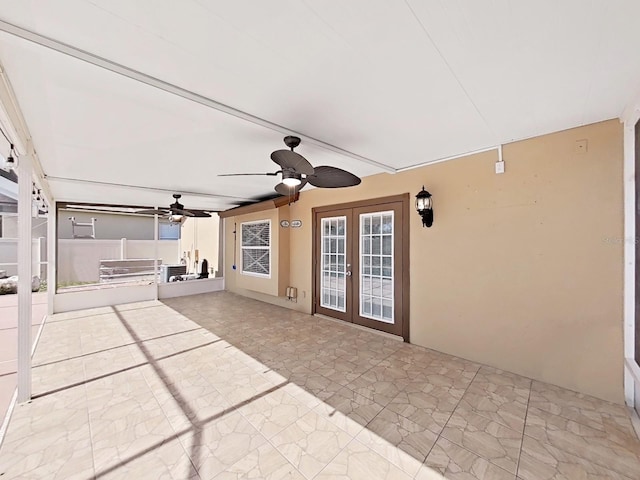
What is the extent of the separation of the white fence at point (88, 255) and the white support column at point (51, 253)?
6.47 ft

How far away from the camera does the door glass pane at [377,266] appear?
13.9 feet

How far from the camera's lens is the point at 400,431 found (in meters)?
2.12

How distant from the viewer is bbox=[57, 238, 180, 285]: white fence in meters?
7.55

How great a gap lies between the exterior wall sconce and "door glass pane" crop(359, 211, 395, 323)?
0.65m

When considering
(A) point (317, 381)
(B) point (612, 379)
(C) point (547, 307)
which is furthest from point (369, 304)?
(B) point (612, 379)

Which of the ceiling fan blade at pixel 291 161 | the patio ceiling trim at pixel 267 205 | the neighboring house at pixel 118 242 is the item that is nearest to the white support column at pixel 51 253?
the neighboring house at pixel 118 242

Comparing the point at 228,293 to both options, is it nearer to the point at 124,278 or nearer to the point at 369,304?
the point at 124,278

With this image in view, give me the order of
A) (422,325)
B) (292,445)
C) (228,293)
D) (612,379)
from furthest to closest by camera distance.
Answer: (228,293) < (422,325) < (612,379) < (292,445)

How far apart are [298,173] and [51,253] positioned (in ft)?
20.5

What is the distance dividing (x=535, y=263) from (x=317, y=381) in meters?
2.61

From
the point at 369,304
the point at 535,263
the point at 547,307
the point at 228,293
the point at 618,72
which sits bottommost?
the point at 228,293

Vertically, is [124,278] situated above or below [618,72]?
below

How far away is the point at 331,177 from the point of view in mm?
2916

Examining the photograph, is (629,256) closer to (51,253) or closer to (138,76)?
(138,76)
